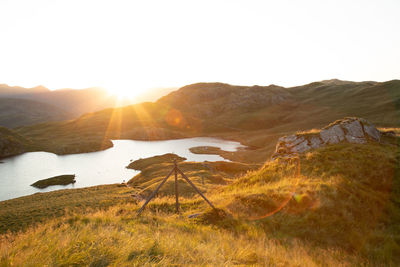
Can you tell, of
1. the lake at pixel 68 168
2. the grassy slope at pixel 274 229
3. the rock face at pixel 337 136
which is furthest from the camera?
the lake at pixel 68 168

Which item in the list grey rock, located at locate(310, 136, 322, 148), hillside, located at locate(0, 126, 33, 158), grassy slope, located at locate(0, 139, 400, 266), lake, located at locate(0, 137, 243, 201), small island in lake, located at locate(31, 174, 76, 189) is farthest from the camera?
hillside, located at locate(0, 126, 33, 158)

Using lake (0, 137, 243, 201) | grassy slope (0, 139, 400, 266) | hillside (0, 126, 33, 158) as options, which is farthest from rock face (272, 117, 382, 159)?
hillside (0, 126, 33, 158)

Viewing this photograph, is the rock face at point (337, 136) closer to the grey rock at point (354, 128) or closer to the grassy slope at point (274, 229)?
the grey rock at point (354, 128)

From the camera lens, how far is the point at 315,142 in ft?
66.9

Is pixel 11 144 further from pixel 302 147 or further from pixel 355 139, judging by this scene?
pixel 355 139

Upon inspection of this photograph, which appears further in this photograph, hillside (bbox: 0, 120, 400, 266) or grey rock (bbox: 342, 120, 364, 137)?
grey rock (bbox: 342, 120, 364, 137)

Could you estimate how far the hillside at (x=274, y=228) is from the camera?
5465 mm

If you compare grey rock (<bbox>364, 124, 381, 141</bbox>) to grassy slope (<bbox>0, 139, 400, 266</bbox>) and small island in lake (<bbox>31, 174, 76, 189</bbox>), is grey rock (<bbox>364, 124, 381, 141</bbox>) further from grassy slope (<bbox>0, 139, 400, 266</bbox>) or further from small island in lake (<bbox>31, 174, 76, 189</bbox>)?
small island in lake (<bbox>31, 174, 76, 189</bbox>)

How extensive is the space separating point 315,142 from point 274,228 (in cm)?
1329

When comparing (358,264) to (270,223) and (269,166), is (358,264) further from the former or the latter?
(269,166)

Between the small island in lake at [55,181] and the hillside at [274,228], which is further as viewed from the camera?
the small island in lake at [55,181]

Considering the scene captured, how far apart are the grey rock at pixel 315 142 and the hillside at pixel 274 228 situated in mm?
2033

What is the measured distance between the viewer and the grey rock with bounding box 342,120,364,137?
64.2 ft

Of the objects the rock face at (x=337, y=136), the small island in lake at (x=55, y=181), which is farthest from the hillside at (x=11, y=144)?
the rock face at (x=337, y=136)
